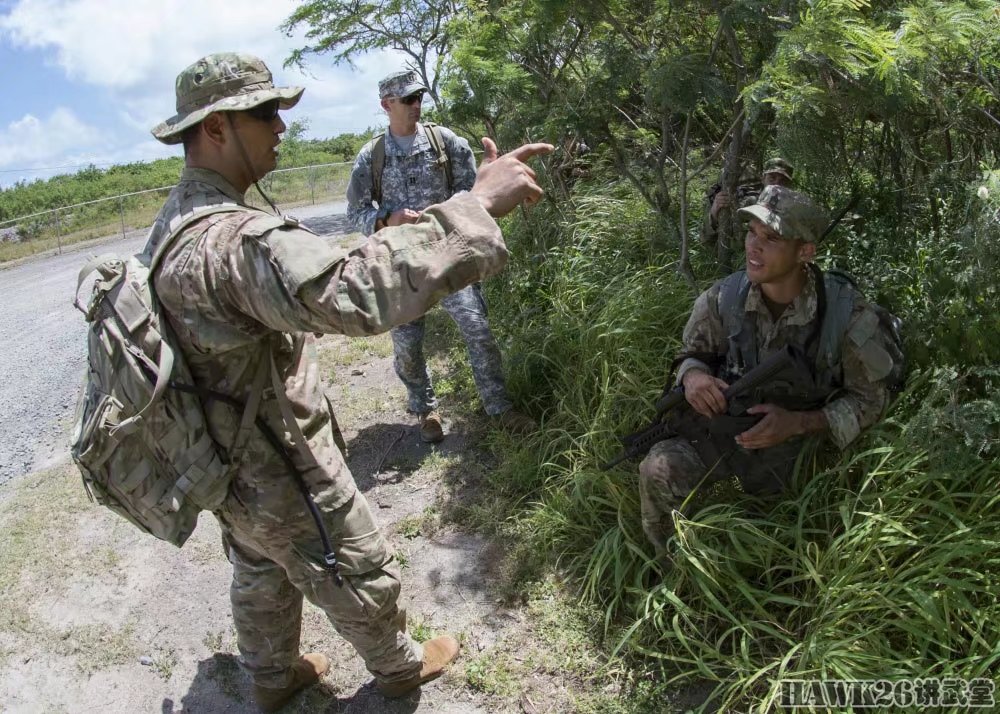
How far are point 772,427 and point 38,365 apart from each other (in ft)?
22.9

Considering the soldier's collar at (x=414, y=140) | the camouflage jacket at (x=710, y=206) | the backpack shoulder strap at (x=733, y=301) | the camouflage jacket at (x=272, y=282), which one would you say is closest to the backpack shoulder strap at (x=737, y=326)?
the backpack shoulder strap at (x=733, y=301)

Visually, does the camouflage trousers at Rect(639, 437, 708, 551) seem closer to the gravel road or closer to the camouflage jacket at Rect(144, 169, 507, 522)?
the camouflage jacket at Rect(144, 169, 507, 522)

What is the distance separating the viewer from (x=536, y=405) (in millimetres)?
4434

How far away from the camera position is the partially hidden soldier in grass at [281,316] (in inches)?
65.7

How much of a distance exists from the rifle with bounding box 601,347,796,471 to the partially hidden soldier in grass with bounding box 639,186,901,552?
0.05m

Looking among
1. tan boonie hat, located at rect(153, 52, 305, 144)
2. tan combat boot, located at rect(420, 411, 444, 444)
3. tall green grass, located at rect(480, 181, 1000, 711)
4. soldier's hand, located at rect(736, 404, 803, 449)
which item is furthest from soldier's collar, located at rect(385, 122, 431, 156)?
soldier's hand, located at rect(736, 404, 803, 449)

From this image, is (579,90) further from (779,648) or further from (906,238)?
(779,648)

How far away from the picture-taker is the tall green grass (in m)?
2.21

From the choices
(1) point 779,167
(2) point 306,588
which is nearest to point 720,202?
(1) point 779,167

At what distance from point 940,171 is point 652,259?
5.89 feet

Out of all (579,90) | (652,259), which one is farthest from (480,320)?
(579,90)

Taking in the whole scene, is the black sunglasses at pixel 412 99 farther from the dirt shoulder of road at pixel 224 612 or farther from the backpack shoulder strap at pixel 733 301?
the backpack shoulder strap at pixel 733 301

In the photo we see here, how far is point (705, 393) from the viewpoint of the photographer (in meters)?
2.73

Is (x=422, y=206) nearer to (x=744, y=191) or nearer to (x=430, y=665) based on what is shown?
(x=744, y=191)
